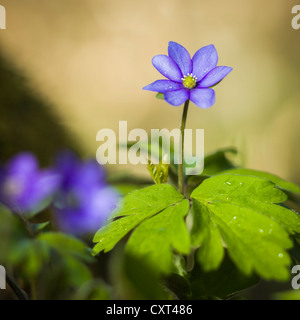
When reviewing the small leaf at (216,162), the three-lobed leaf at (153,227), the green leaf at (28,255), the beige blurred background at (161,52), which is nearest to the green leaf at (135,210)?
the three-lobed leaf at (153,227)

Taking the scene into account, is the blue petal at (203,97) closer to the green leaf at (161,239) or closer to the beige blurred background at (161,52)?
the green leaf at (161,239)

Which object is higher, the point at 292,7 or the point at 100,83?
the point at 292,7

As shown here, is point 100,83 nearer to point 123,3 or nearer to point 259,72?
point 123,3

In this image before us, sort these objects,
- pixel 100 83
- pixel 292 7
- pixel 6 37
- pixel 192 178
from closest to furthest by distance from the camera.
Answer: pixel 192 178
pixel 6 37
pixel 100 83
pixel 292 7

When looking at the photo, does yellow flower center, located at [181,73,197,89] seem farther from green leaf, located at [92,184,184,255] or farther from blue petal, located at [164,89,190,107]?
green leaf, located at [92,184,184,255]

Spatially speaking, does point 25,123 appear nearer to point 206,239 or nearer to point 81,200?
point 81,200
